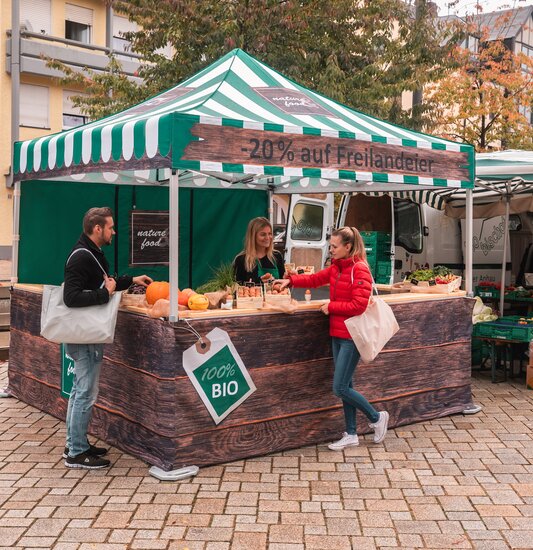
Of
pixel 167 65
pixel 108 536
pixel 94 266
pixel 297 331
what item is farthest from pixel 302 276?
pixel 167 65

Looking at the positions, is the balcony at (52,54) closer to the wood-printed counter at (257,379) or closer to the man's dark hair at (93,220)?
the wood-printed counter at (257,379)

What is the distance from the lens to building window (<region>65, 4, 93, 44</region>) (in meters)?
24.0

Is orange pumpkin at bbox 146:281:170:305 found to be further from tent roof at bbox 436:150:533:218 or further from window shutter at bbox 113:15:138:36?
window shutter at bbox 113:15:138:36

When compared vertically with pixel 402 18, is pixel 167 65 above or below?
below

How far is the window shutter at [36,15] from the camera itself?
2281 centimetres

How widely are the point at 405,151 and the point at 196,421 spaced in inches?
116

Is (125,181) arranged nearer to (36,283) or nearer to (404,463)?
(36,283)

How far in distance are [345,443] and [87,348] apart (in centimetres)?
221

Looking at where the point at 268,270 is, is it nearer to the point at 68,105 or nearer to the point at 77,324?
the point at 77,324

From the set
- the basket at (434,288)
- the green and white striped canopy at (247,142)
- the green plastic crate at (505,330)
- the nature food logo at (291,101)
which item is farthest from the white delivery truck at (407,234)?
the nature food logo at (291,101)

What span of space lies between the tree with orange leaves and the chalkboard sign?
45.4 feet

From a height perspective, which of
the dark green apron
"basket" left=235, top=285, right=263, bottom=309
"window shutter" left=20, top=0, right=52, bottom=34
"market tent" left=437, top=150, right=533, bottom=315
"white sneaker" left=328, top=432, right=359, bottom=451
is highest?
"window shutter" left=20, top=0, right=52, bottom=34

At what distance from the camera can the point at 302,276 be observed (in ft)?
21.2

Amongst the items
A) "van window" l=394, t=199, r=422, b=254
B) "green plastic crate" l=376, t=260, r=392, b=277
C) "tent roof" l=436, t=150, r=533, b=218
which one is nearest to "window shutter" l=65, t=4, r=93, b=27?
"van window" l=394, t=199, r=422, b=254
